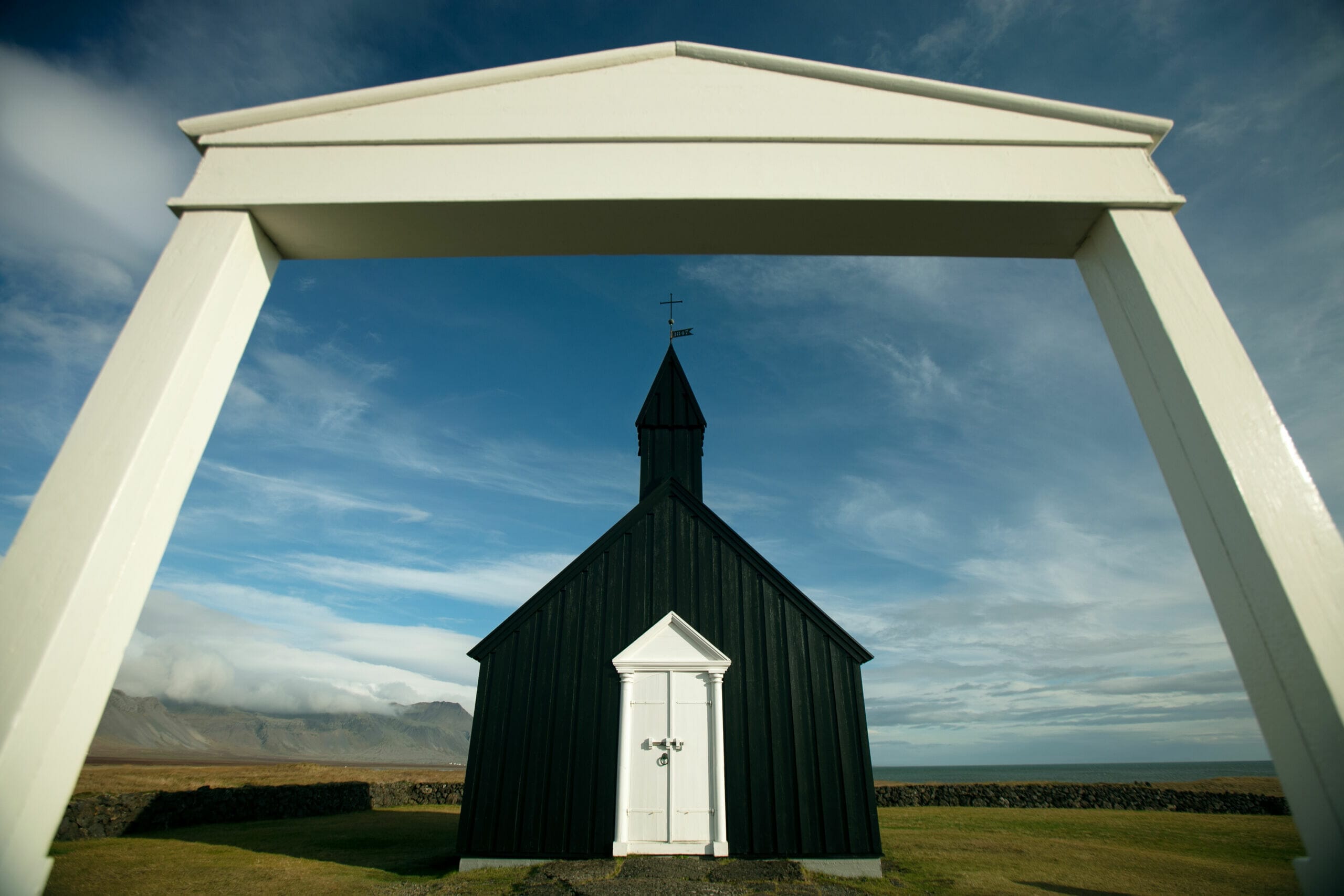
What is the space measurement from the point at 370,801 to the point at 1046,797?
2209cm

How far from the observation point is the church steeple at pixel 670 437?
13.3 meters

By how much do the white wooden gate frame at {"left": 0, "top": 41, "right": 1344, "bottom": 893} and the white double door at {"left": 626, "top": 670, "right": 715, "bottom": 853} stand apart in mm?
8202

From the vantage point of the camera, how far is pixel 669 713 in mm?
9016

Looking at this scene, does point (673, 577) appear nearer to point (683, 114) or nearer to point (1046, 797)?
point (683, 114)

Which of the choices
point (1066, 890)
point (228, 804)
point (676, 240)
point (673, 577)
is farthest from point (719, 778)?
point (228, 804)

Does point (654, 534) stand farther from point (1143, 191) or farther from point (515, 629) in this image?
point (1143, 191)

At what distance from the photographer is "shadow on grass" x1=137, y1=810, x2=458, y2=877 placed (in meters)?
9.22

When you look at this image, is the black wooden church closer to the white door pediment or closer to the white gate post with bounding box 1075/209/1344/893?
the white door pediment

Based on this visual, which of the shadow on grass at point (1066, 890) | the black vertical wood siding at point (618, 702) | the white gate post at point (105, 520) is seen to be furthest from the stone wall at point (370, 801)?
the white gate post at point (105, 520)

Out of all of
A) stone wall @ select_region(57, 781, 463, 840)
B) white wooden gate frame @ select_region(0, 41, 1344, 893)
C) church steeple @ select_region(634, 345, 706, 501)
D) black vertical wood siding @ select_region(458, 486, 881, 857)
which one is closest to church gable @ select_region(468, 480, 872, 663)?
black vertical wood siding @ select_region(458, 486, 881, 857)

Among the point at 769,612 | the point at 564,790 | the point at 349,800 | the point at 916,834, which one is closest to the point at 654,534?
the point at 769,612

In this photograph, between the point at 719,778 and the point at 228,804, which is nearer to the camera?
the point at 719,778

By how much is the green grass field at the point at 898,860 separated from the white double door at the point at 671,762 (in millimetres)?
1687

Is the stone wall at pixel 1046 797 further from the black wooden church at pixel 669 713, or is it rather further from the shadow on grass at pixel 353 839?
the black wooden church at pixel 669 713
